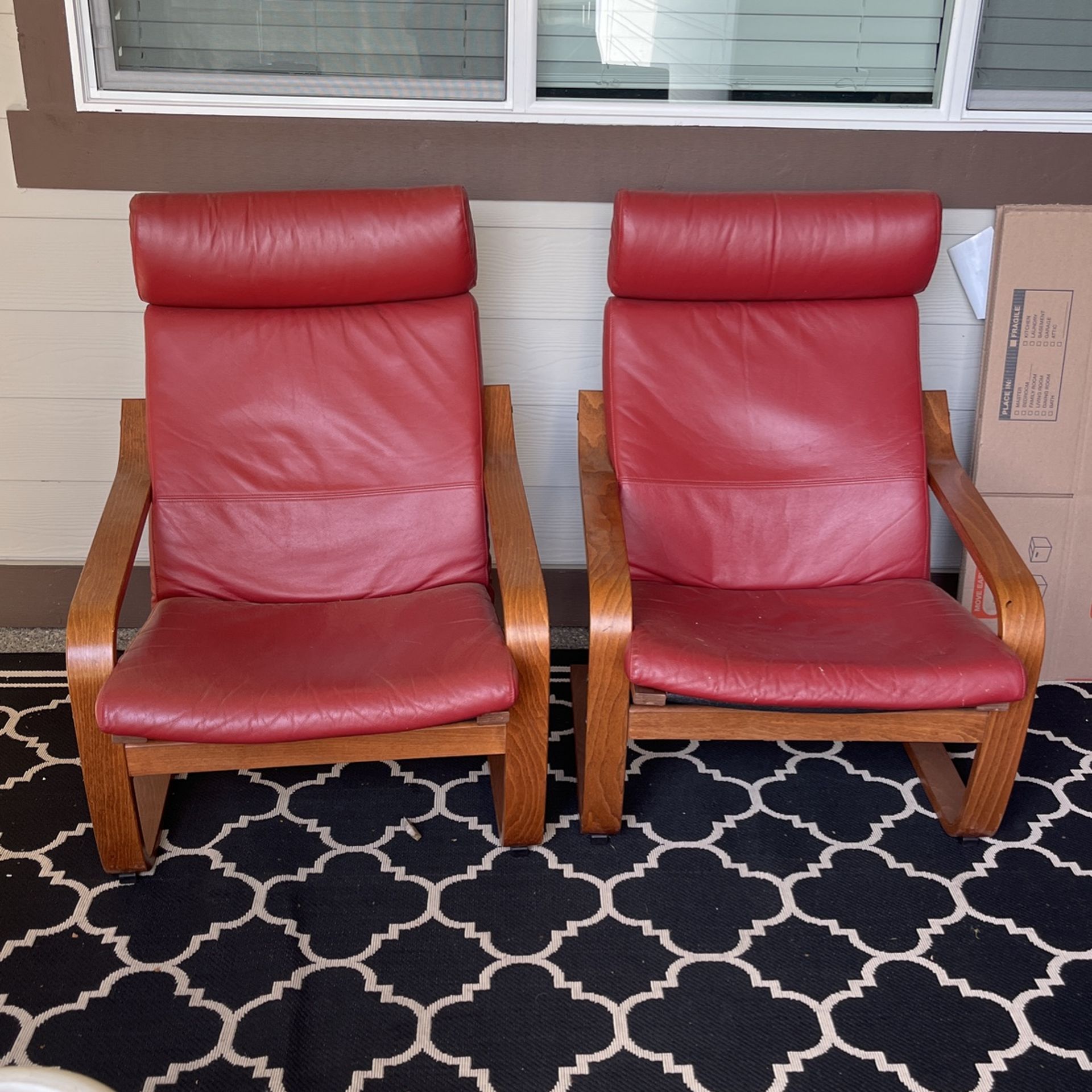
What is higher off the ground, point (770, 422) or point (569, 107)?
point (569, 107)

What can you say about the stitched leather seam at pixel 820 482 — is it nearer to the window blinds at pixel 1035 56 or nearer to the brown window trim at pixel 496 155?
the brown window trim at pixel 496 155

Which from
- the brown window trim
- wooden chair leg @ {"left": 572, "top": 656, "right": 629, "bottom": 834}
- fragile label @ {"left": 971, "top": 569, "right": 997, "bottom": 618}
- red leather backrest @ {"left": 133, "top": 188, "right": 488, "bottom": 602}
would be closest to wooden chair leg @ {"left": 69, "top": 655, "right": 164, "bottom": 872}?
red leather backrest @ {"left": 133, "top": 188, "right": 488, "bottom": 602}

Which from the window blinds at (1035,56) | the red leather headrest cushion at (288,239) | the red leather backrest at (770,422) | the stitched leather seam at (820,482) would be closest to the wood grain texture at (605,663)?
the red leather backrest at (770,422)

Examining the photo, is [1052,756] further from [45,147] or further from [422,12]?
[45,147]

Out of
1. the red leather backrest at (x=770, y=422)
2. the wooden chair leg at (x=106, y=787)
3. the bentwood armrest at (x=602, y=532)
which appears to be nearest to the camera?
the wooden chair leg at (x=106, y=787)

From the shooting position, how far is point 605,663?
1.75 meters

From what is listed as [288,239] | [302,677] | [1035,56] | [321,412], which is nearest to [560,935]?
[302,677]

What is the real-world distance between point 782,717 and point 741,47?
4.69 feet

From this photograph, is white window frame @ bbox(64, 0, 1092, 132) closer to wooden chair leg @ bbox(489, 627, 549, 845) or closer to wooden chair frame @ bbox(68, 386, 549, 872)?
wooden chair frame @ bbox(68, 386, 549, 872)

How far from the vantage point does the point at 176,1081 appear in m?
1.44

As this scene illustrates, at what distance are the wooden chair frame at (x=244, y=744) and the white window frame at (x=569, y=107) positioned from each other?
0.90m

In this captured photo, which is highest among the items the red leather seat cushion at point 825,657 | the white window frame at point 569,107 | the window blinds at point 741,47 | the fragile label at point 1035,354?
the window blinds at point 741,47

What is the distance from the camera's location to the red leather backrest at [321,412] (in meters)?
1.97

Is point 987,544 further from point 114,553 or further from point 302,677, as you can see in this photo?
point 114,553
